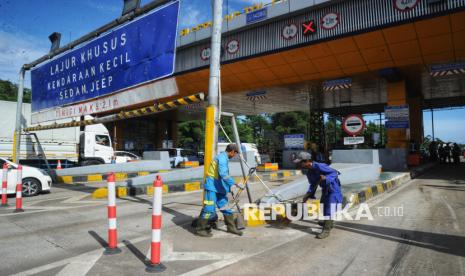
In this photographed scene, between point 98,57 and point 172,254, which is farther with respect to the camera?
point 98,57

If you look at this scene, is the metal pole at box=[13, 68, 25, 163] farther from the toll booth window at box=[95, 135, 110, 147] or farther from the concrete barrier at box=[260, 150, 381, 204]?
the concrete barrier at box=[260, 150, 381, 204]

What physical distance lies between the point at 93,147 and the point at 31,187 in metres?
9.19

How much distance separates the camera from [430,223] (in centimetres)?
598

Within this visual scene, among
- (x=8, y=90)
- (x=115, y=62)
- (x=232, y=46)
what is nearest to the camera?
(x=115, y=62)

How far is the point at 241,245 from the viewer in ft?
15.9

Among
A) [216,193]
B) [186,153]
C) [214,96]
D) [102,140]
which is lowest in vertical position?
[216,193]

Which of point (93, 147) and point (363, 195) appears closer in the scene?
point (363, 195)

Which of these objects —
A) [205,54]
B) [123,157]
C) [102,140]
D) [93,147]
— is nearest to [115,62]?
[205,54]

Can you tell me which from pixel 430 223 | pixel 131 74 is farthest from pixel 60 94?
pixel 430 223

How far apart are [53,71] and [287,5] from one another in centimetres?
1005

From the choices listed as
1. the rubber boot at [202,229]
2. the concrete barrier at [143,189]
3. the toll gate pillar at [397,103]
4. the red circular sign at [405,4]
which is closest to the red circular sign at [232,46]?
the red circular sign at [405,4]

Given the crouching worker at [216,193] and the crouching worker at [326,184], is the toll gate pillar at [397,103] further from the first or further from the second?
the crouching worker at [216,193]

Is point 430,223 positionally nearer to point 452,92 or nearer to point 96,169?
point 96,169

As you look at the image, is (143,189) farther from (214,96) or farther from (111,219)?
(111,219)
